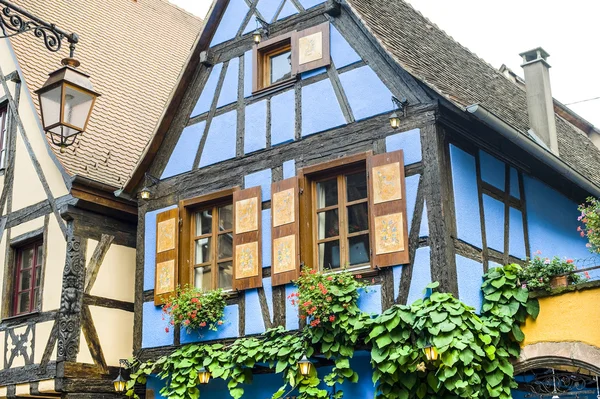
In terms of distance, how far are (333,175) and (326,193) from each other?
0.23 metres

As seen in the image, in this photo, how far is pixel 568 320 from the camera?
8344 mm

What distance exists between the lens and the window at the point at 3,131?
13.1m

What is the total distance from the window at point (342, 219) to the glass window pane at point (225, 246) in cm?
140

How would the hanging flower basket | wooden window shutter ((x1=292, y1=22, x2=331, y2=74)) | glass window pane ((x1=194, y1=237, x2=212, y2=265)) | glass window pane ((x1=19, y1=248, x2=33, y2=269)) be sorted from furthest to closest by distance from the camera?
1. glass window pane ((x1=19, y1=248, x2=33, y2=269))
2. glass window pane ((x1=194, y1=237, x2=212, y2=265))
3. wooden window shutter ((x1=292, y1=22, x2=331, y2=74))
4. the hanging flower basket

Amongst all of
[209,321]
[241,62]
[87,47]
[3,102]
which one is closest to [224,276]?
[209,321]

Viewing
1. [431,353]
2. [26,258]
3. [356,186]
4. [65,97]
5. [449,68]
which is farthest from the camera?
[26,258]

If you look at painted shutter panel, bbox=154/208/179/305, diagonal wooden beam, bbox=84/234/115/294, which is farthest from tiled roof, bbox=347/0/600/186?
diagonal wooden beam, bbox=84/234/115/294

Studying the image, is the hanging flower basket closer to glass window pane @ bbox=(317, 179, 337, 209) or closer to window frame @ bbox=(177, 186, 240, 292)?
glass window pane @ bbox=(317, 179, 337, 209)

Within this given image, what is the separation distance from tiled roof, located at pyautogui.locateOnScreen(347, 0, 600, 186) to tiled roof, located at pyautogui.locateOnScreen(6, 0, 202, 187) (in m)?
3.08

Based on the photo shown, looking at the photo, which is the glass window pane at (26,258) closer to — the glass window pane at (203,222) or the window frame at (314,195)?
the glass window pane at (203,222)

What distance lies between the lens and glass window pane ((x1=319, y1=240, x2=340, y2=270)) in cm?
944

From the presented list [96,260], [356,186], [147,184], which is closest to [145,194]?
[147,184]

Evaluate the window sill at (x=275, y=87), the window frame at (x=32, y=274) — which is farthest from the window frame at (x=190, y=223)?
the window frame at (x=32, y=274)

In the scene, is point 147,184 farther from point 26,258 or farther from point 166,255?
point 26,258
